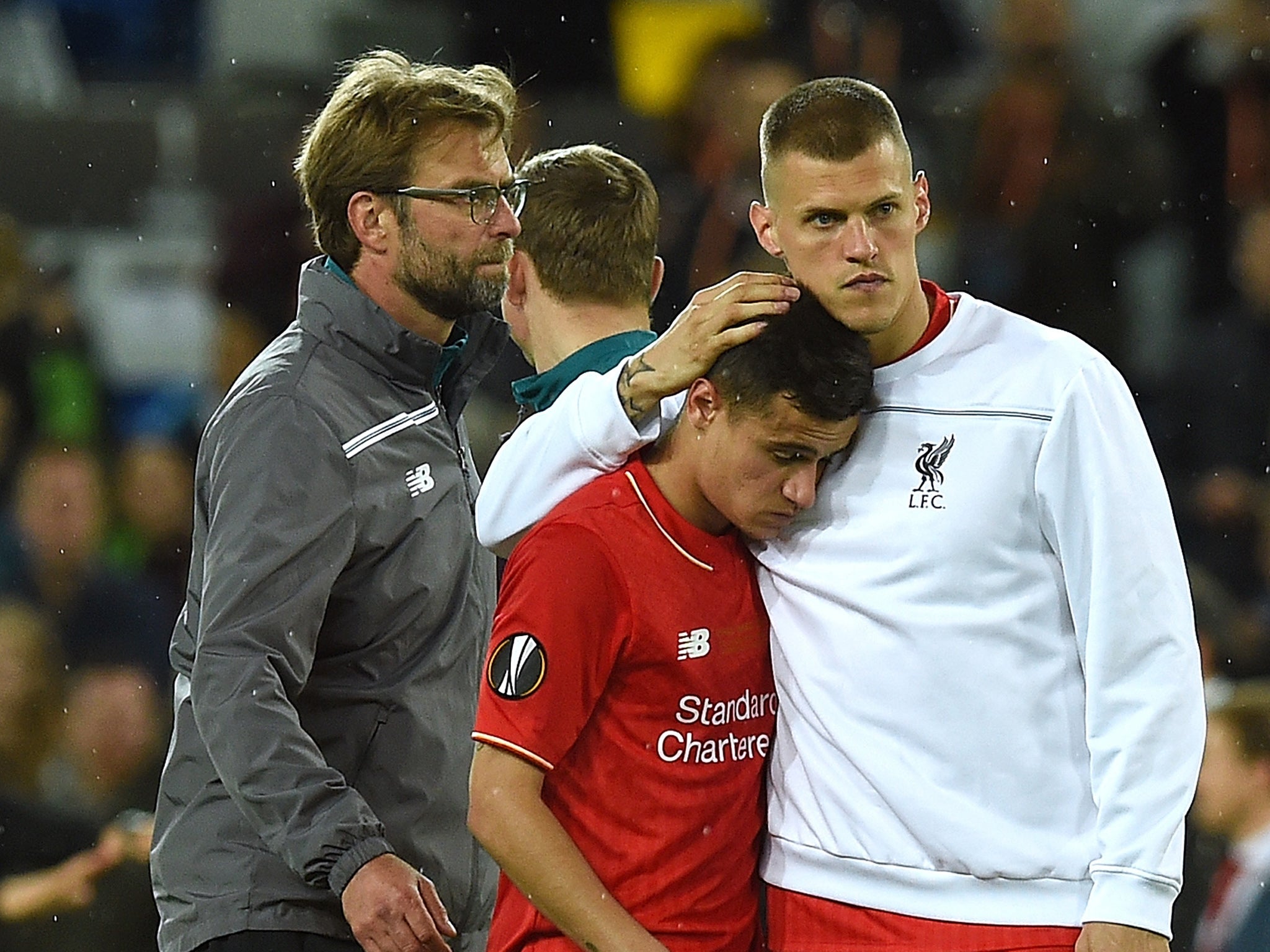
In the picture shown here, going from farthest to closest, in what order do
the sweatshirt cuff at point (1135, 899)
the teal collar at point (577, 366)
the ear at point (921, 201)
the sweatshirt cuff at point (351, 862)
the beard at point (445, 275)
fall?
the beard at point (445, 275) < the teal collar at point (577, 366) < the sweatshirt cuff at point (351, 862) < the ear at point (921, 201) < the sweatshirt cuff at point (1135, 899)

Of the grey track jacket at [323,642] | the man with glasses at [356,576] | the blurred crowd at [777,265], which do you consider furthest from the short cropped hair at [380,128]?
the blurred crowd at [777,265]

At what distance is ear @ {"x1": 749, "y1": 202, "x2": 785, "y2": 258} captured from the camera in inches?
96.3

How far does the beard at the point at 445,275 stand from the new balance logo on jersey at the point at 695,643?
80cm

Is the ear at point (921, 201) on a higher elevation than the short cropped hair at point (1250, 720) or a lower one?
higher

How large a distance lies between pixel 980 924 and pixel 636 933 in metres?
0.41

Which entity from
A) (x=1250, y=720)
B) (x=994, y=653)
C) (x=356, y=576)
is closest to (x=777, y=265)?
(x=1250, y=720)

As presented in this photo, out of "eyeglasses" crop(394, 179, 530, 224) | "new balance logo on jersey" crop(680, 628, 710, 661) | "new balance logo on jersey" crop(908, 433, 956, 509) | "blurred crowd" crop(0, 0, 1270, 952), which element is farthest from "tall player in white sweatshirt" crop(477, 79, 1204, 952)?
"blurred crowd" crop(0, 0, 1270, 952)

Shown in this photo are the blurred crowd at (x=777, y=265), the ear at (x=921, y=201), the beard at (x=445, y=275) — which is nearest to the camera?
the ear at (x=921, y=201)

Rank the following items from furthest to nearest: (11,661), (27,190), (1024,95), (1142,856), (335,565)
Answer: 1. (27,190)
2. (1024,95)
3. (11,661)
4. (335,565)
5. (1142,856)

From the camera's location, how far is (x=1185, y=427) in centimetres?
660

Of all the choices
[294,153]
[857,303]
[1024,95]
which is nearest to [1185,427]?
[1024,95]

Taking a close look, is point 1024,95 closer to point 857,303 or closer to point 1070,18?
point 1070,18

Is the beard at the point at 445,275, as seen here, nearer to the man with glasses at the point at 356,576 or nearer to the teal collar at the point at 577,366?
the man with glasses at the point at 356,576

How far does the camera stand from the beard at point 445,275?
2.94 meters
